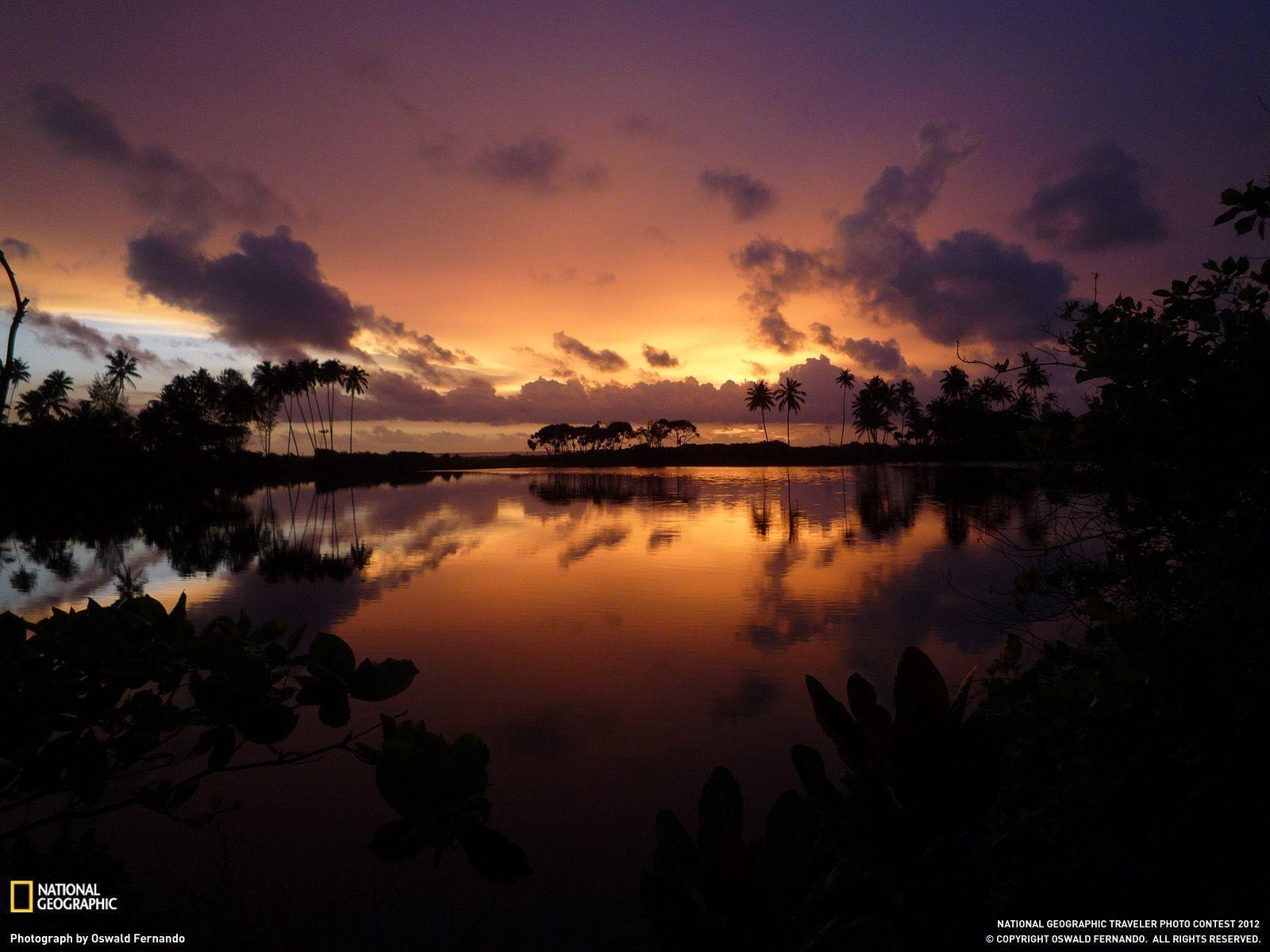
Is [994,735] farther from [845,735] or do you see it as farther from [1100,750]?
[1100,750]

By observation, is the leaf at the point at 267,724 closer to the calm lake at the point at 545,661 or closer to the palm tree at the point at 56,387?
the calm lake at the point at 545,661

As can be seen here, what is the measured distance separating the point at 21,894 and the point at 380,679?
1.53m

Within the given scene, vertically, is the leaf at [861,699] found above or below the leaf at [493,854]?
above

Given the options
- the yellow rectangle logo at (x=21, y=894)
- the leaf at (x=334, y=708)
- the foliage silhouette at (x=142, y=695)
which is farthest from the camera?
the yellow rectangle logo at (x=21, y=894)

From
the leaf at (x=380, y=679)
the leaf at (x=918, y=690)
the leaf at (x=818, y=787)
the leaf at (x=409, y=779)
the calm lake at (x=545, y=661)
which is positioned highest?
the leaf at (x=918, y=690)

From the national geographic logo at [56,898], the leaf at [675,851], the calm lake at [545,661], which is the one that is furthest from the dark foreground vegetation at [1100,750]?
the national geographic logo at [56,898]

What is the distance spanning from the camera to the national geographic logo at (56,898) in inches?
82.9

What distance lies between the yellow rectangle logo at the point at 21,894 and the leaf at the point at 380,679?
1392 mm

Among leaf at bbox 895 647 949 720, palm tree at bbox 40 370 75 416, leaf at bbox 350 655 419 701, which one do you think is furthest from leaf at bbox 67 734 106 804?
palm tree at bbox 40 370 75 416

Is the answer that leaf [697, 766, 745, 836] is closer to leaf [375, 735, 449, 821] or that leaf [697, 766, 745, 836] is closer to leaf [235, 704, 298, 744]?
leaf [375, 735, 449, 821]

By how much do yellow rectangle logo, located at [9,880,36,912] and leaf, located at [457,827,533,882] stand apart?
68.7 inches

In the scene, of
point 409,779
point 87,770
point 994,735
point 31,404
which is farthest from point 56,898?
point 31,404

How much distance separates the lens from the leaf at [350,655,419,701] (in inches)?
69.7

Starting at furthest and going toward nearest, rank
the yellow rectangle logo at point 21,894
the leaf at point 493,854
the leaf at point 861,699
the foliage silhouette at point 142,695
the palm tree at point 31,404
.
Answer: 1. the palm tree at point 31,404
2. the yellow rectangle logo at point 21,894
3. the foliage silhouette at point 142,695
4. the leaf at point 861,699
5. the leaf at point 493,854
